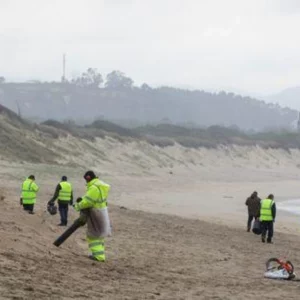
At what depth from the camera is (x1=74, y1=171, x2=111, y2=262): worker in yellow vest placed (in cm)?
1058

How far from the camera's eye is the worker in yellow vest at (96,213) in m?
10.6

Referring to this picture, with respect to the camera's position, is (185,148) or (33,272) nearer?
(33,272)

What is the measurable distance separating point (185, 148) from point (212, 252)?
4885 cm

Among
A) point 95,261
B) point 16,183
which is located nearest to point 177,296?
point 95,261

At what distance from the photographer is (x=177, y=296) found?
27.3ft

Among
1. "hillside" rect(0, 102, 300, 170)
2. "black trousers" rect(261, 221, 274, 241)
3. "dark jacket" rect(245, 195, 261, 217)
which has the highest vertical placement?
"hillside" rect(0, 102, 300, 170)

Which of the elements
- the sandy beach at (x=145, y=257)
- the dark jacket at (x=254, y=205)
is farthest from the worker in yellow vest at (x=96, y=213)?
the dark jacket at (x=254, y=205)

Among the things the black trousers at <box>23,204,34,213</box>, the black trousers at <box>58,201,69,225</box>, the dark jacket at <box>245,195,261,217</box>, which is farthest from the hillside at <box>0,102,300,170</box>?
the black trousers at <box>58,201,69,225</box>

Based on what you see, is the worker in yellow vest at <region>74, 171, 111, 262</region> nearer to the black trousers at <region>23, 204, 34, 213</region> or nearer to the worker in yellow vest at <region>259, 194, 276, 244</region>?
the black trousers at <region>23, 204, 34, 213</region>

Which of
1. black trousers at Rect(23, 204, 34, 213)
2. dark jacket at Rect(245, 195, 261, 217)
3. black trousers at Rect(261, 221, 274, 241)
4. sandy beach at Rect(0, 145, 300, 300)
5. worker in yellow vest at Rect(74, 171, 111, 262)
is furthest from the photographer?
dark jacket at Rect(245, 195, 261, 217)

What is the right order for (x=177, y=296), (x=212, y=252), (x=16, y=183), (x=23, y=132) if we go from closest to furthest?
(x=177, y=296), (x=212, y=252), (x=16, y=183), (x=23, y=132)

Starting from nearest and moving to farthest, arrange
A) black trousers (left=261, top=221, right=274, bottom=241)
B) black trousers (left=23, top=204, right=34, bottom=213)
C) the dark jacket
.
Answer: black trousers (left=23, top=204, right=34, bottom=213) < black trousers (left=261, top=221, right=274, bottom=241) < the dark jacket

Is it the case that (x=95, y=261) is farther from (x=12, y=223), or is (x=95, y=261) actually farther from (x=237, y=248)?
(x=237, y=248)

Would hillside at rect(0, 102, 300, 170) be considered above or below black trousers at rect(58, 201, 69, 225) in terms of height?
above
